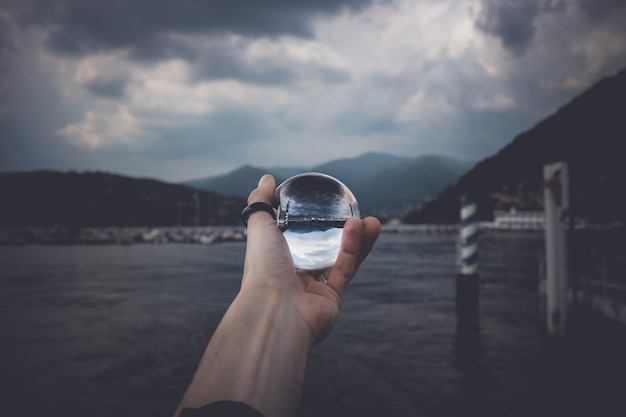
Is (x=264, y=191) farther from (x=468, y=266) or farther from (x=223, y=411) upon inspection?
(x=468, y=266)

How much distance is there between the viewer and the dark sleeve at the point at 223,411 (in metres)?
1.16

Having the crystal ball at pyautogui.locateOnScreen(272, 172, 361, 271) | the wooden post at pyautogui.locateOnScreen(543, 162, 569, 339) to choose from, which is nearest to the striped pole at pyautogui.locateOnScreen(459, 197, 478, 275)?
the wooden post at pyautogui.locateOnScreen(543, 162, 569, 339)

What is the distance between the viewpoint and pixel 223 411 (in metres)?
1.17

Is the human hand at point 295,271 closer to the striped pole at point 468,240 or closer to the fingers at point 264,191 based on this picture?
the fingers at point 264,191

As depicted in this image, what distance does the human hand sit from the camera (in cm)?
170

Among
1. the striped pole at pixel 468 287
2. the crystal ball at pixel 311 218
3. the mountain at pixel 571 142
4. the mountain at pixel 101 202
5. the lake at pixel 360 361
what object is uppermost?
the mountain at pixel 101 202

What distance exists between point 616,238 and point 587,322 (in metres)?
10.2

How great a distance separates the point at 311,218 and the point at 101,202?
477 ft

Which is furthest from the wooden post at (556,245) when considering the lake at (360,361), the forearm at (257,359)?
the forearm at (257,359)

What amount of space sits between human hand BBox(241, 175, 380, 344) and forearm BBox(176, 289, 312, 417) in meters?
0.05

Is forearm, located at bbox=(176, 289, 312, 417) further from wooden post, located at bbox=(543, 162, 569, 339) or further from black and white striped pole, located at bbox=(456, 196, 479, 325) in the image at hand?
black and white striped pole, located at bbox=(456, 196, 479, 325)

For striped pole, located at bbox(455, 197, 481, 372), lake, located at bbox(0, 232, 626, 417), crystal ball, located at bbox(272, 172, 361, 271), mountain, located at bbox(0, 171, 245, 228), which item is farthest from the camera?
mountain, located at bbox(0, 171, 245, 228)

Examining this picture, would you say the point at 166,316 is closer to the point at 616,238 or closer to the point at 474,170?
the point at 474,170

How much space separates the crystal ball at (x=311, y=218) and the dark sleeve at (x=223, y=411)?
1020mm
